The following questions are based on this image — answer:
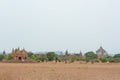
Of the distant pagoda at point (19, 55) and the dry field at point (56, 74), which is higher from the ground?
the distant pagoda at point (19, 55)

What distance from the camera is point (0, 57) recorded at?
95625 millimetres

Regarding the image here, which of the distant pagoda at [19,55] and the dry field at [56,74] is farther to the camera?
the distant pagoda at [19,55]

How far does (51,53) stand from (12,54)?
1537 centimetres

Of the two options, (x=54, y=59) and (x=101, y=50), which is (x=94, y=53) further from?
(x=54, y=59)

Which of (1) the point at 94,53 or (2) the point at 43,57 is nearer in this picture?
(2) the point at 43,57

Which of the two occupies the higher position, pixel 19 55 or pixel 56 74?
pixel 19 55

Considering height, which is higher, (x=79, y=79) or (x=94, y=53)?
(x=94, y=53)

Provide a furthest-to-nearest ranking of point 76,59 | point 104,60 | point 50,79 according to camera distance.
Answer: point 76,59
point 104,60
point 50,79

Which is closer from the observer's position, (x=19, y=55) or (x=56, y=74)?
(x=56, y=74)

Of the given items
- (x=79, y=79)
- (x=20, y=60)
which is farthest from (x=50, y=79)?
(x=20, y=60)

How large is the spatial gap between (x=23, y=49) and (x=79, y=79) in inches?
2815

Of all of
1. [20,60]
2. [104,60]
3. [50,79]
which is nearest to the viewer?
[50,79]

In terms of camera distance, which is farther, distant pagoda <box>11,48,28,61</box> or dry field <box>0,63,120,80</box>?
distant pagoda <box>11,48,28,61</box>

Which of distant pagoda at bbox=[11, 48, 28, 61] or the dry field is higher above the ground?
distant pagoda at bbox=[11, 48, 28, 61]
